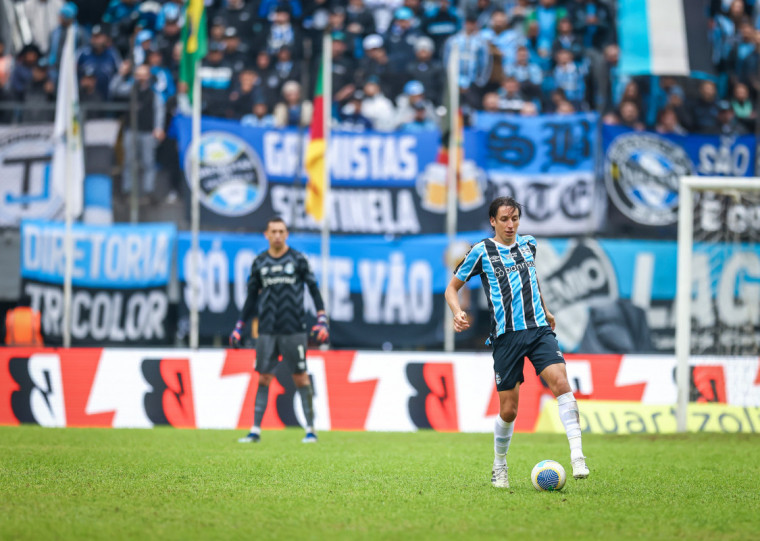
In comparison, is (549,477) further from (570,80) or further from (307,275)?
(570,80)

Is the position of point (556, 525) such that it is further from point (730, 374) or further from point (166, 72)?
point (166, 72)

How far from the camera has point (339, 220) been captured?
18.2m

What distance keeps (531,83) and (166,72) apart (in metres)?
6.64

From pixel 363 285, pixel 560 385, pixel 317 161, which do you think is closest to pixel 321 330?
pixel 560 385

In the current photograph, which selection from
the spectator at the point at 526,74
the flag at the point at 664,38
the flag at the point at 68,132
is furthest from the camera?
the spectator at the point at 526,74

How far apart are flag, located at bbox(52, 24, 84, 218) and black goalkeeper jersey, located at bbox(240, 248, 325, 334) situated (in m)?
6.00

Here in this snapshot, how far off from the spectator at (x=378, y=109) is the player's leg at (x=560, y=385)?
10761 millimetres

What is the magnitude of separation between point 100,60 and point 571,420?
45.1ft

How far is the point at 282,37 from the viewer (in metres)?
19.6

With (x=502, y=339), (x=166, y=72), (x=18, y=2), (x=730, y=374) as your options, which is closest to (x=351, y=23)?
(x=166, y=72)

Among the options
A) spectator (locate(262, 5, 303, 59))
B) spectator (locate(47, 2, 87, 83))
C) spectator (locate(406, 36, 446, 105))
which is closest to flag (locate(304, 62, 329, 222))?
spectator (locate(406, 36, 446, 105))

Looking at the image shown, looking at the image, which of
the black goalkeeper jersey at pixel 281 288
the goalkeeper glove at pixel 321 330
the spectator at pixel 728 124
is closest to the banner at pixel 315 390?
the black goalkeeper jersey at pixel 281 288

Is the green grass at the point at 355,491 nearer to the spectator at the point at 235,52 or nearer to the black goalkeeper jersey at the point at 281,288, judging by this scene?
the black goalkeeper jersey at the point at 281,288

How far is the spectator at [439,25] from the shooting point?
20000 millimetres
